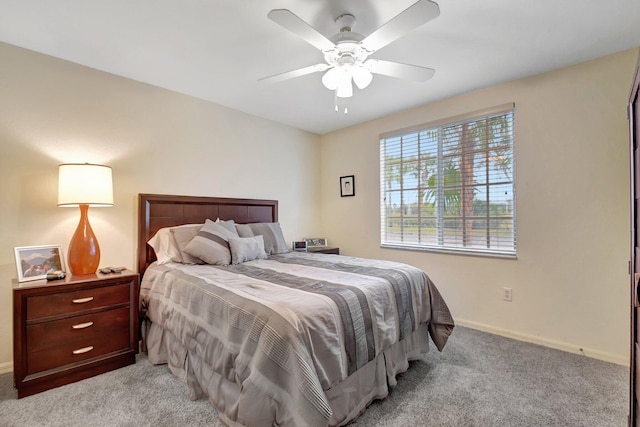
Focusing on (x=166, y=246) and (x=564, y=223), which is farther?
(x=166, y=246)

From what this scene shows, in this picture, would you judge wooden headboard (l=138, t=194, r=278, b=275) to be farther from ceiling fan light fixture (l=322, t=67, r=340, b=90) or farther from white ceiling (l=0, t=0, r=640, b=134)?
ceiling fan light fixture (l=322, t=67, r=340, b=90)

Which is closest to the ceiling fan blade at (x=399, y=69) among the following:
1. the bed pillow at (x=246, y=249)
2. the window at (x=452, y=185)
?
the window at (x=452, y=185)

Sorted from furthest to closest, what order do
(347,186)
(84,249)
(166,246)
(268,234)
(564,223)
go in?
(347,186)
(268,234)
(166,246)
(564,223)
(84,249)

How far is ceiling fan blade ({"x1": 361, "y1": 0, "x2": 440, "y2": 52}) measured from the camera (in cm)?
136

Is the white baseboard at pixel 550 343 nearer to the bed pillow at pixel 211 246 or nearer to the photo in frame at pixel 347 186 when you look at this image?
the photo in frame at pixel 347 186

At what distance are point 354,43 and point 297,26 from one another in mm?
411

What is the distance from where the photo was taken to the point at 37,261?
212 centimetres

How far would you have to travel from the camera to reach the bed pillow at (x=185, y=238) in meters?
2.54

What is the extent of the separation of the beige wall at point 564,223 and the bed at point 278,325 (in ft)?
3.28

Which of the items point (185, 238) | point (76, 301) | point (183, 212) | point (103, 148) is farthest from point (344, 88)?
point (76, 301)

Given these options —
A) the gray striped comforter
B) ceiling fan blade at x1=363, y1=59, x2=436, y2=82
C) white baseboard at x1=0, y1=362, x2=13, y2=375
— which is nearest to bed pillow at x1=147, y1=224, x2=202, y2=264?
the gray striped comforter

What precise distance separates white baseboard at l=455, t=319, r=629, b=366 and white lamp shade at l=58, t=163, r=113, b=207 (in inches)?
139

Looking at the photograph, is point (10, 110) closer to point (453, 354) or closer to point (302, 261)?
point (302, 261)

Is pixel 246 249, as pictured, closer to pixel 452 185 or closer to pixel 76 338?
pixel 76 338
